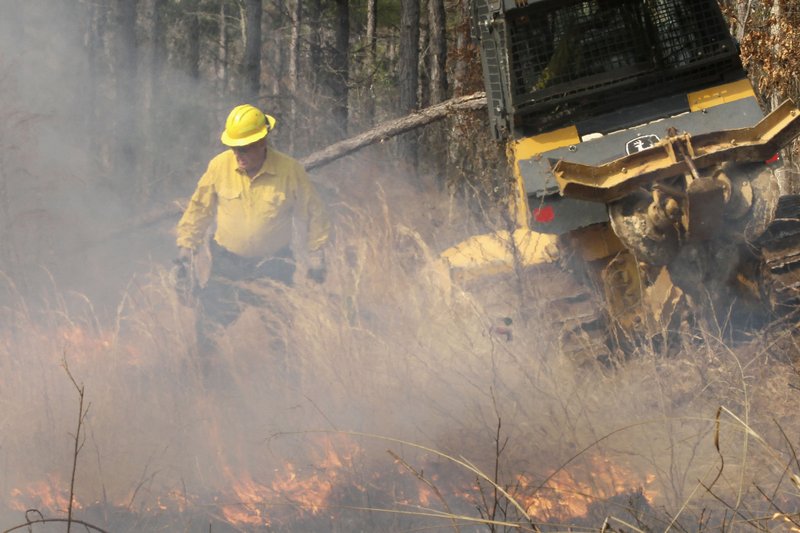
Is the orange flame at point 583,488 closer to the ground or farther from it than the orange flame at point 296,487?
closer to the ground

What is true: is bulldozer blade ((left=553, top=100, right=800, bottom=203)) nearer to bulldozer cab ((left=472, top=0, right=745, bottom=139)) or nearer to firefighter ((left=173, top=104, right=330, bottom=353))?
bulldozer cab ((left=472, top=0, right=745, bottom=139))

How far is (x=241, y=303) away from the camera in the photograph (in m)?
7.90

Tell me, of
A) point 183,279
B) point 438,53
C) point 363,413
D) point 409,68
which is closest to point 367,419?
point 363,413

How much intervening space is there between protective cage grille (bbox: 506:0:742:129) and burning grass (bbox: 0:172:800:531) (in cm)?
137

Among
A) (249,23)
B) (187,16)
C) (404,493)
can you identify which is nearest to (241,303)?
(404,493)

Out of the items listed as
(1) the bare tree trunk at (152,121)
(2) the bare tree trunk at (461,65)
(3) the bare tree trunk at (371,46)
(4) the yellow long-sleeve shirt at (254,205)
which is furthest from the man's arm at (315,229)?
(3) the bare tree trunk at (371,46)

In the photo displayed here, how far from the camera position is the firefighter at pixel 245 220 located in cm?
793

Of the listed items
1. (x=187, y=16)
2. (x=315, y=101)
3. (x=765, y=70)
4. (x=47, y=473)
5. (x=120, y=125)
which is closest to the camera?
(x=47, y=473)

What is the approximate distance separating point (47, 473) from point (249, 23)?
42.3ft

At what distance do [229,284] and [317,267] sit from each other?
63 centimetres

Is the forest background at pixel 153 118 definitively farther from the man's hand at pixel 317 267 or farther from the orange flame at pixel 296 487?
the orange flame at pixel 296 487

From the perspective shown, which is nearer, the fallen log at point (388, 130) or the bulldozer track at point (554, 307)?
the bulldozer track at point (554, 307)

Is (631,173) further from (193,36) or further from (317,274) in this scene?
(193,36)

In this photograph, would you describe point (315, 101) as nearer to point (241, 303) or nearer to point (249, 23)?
point (249, 23)
